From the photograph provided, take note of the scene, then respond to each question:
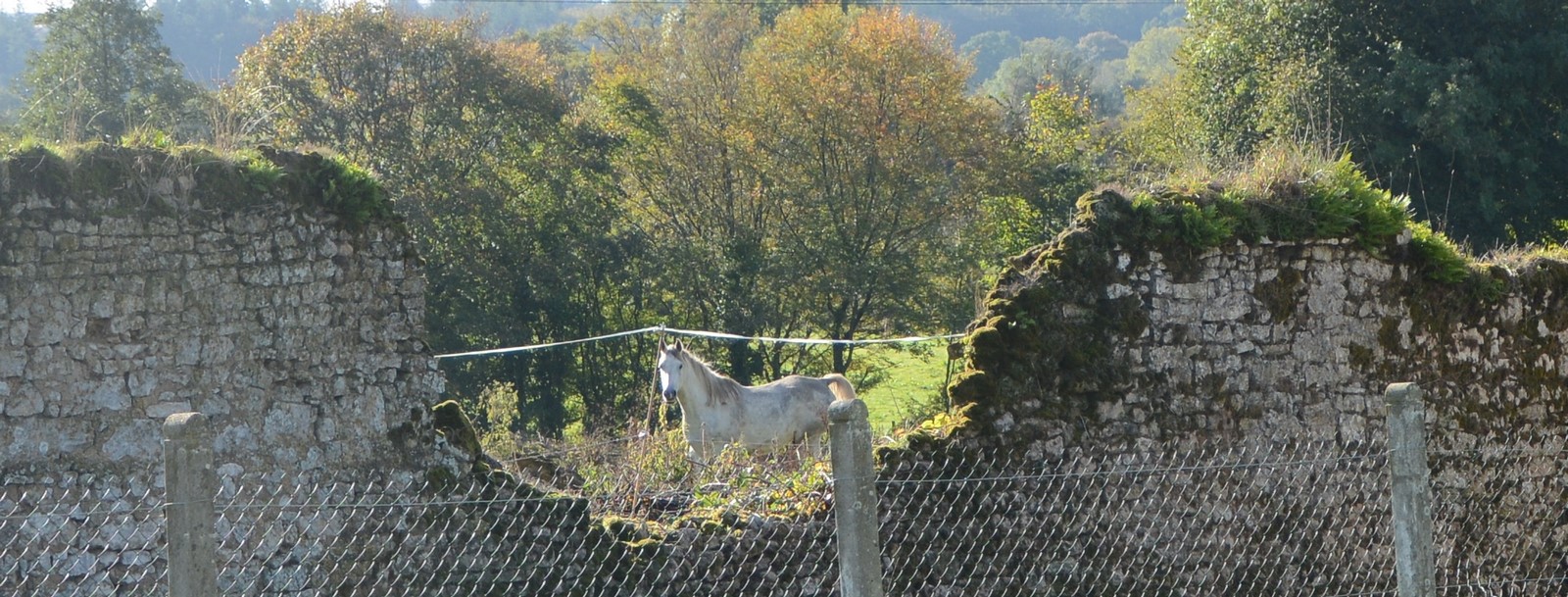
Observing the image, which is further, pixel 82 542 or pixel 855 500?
pixel 82 542

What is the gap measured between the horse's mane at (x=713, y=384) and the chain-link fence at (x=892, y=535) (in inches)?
114

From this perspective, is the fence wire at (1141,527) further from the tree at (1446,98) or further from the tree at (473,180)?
the tree at (473,180)

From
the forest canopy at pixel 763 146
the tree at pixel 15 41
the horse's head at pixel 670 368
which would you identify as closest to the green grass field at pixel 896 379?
the forest canopy at pixel 763 146

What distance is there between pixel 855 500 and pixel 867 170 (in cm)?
1924

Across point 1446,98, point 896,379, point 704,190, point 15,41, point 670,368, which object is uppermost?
point 1446,98

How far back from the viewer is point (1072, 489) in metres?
7.30

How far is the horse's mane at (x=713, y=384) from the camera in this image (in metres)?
10.2

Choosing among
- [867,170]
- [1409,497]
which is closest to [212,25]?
[867,170]

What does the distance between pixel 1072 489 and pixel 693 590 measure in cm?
203

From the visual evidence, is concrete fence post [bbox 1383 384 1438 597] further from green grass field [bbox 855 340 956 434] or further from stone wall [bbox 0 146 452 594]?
green grass field [bbox 855 340 956 434]

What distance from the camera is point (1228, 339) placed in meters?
7.65

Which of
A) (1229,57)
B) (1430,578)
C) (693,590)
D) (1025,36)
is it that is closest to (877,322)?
(1229,57)

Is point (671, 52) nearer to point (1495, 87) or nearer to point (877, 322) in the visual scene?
point (877, 322)

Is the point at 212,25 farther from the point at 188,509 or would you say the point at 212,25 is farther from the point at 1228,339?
the point at 188,509
